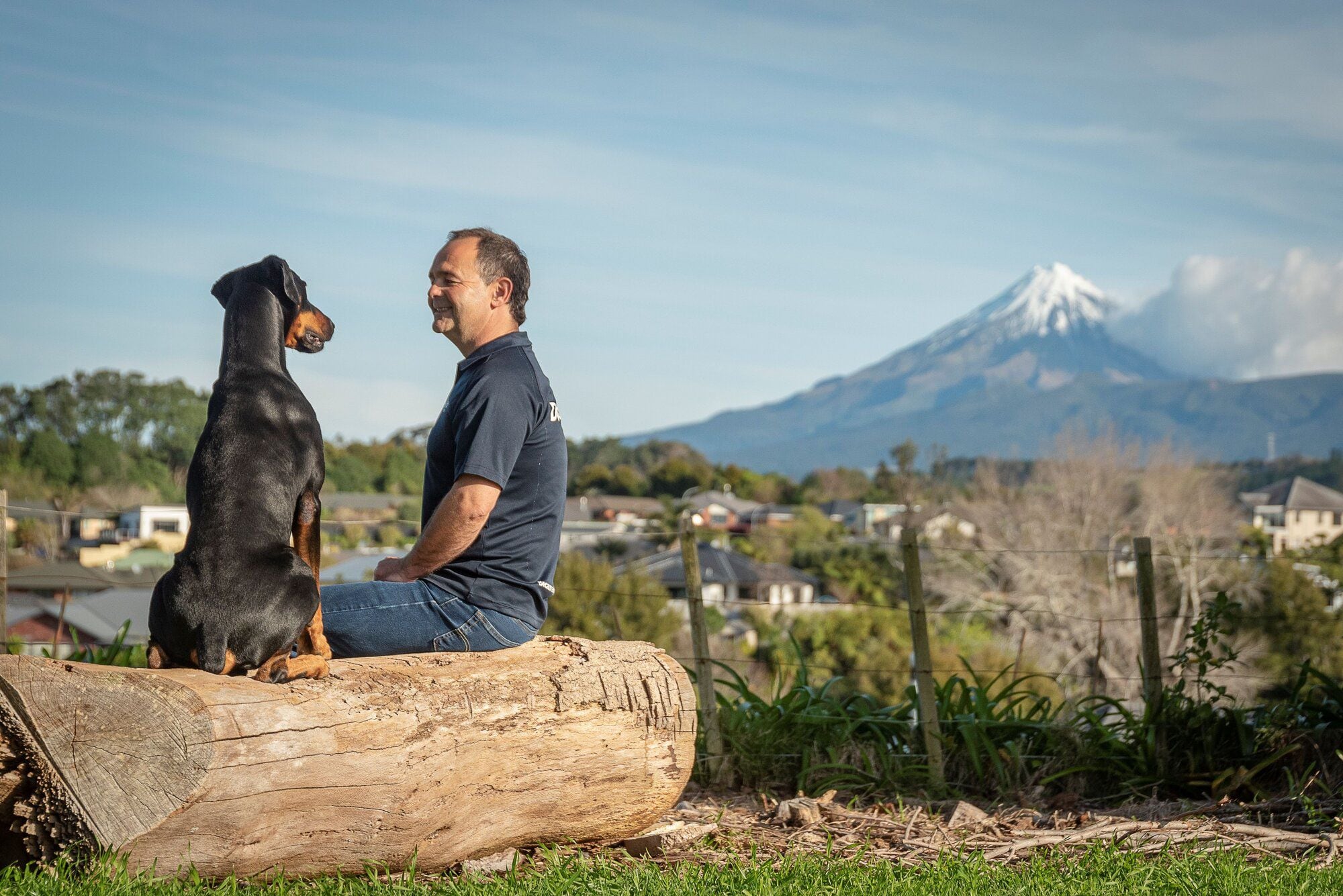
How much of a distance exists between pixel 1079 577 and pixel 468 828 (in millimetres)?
39223

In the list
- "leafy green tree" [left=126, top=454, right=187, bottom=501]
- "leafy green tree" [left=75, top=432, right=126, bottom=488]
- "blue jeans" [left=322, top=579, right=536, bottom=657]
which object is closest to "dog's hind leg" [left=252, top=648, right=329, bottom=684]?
"blue jeans" [left=322, top=579, right=536, bottom=657]

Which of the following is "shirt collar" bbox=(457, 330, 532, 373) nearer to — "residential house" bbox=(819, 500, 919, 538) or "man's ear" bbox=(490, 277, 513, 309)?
"man's ear" bbox=(490, 277, 513, 309)

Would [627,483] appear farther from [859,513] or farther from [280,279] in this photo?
[280,279]

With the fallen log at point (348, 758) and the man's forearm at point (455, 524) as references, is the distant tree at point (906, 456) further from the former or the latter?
the man's forearm at point (455, 524)

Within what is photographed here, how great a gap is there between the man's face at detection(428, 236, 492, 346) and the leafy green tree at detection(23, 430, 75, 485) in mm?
→ 9890

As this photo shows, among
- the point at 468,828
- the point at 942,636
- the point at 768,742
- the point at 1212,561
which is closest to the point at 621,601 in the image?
the point at 942,636

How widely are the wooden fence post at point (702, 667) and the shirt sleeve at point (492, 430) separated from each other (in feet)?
6.52

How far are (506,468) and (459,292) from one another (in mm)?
725

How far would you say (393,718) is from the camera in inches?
142

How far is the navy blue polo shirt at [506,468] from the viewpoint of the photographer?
12.7ft

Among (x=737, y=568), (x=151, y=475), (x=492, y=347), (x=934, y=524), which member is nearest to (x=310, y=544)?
(x=492, y=347)

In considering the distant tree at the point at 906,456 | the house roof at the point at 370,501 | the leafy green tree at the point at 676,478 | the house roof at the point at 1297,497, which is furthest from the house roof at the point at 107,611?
the distant tree at the point at 906,456

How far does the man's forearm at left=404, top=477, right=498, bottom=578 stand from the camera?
3795 mm

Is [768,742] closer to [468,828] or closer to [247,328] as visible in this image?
[468,828]
